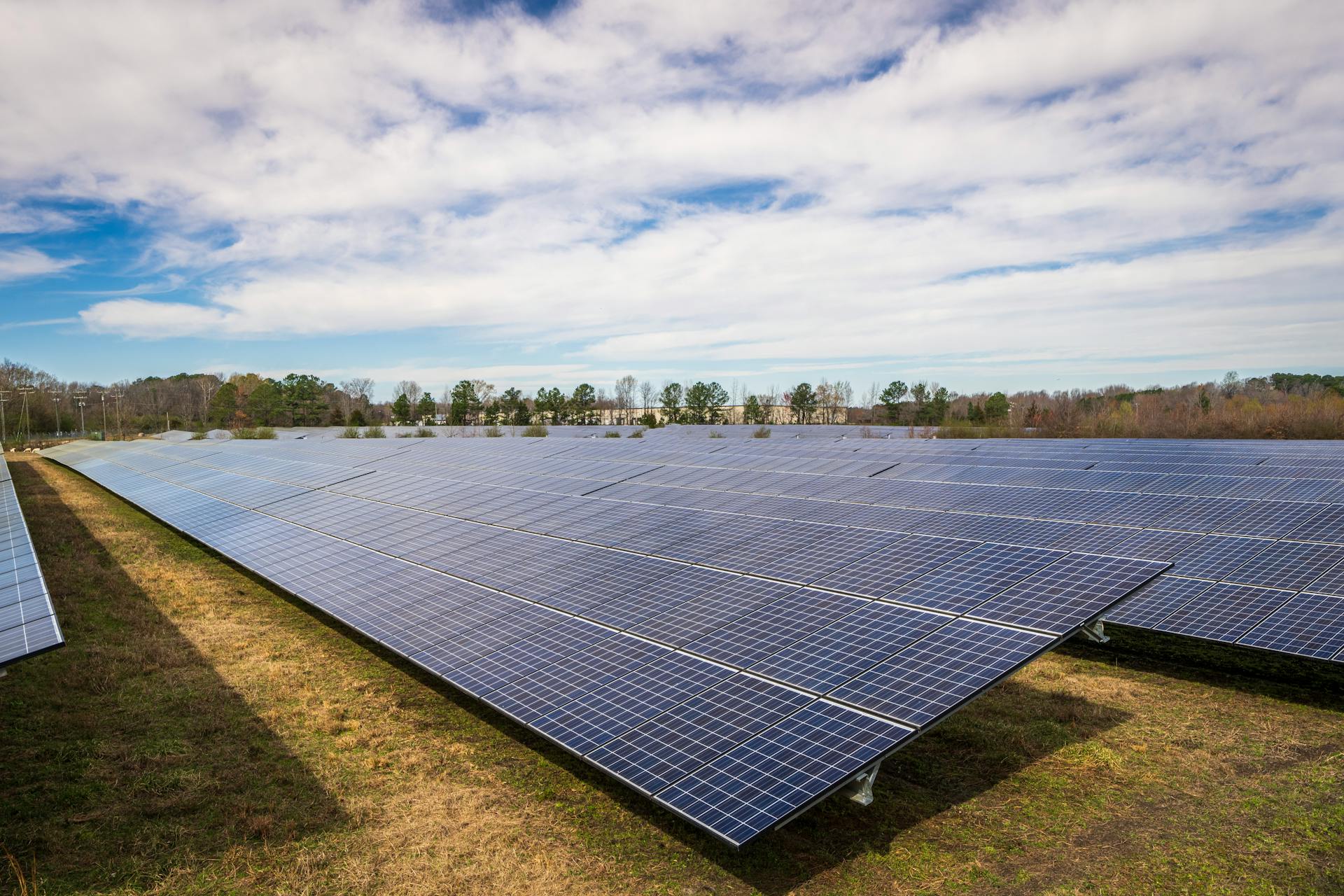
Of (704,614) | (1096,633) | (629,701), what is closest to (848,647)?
(704,614)

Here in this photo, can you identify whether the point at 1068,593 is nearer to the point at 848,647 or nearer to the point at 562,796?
the point at 848,647

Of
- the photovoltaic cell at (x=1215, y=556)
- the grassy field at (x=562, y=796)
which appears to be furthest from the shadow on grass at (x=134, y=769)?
the photovoltaic cell at (x=1215, y=556)

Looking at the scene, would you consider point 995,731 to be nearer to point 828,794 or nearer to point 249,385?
point 828,794

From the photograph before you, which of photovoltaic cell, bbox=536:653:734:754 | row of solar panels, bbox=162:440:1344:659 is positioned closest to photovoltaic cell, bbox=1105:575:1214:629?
row of solar panels, bbox=162:440:1344:659

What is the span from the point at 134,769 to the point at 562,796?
538 centimetres

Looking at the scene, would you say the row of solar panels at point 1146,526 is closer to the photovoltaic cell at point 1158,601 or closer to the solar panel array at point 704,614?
the photovoltaic cell at point 1158,601

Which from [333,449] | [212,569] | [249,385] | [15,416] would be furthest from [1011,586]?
[249,385]

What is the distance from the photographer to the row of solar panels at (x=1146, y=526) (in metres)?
11.0

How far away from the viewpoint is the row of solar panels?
1097 centimetres

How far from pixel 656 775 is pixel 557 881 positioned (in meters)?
1.57

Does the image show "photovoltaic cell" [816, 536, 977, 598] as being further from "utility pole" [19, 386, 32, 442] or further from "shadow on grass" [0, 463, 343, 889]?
"utility pole" [19, 386, 32, 442]

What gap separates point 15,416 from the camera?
Answer: 112312mm

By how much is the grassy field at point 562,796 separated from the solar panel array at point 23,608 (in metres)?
2.09

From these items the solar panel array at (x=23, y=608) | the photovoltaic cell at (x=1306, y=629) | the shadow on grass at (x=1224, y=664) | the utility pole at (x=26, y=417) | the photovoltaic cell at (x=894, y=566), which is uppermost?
the utility pole at (x=26, y=417)
